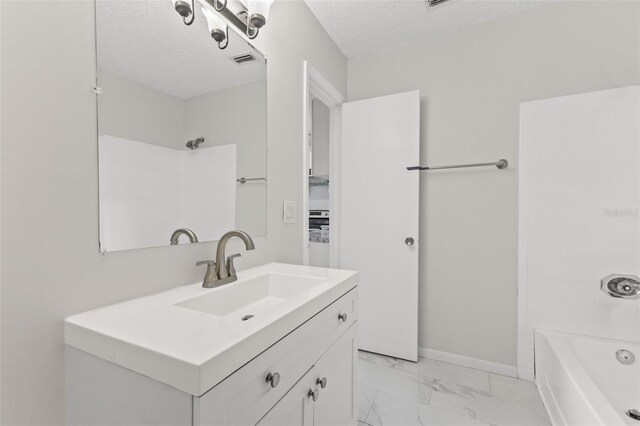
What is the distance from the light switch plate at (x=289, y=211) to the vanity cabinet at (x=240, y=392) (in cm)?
66

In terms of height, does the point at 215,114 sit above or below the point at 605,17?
below

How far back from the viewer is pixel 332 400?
1030mm

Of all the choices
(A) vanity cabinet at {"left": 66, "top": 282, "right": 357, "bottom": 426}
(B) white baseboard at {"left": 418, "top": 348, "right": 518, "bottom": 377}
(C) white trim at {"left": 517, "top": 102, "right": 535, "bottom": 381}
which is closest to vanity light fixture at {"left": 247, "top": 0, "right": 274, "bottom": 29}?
(A) vanity cabinet at {"left": 66, "top": 282, "right": 357, "bottom": 426}

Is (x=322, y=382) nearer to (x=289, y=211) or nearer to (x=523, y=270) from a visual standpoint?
(x=289, y=211)

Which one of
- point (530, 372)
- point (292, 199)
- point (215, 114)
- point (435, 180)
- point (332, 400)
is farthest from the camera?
point (435, 180)

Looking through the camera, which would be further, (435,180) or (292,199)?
(435,180)

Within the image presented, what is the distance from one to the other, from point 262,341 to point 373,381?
4.96 ft

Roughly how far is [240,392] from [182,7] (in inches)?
45.5

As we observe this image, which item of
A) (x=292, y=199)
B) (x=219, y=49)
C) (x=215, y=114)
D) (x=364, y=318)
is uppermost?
(x=219, y=49)

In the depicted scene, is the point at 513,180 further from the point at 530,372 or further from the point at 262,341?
the point at 262,341

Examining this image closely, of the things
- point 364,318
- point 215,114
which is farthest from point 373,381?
point 215,114

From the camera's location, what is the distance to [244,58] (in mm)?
1271

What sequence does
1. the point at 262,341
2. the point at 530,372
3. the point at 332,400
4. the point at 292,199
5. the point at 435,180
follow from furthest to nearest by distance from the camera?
the point at 435,180 < the point at 530,372 < the point at 292,199 < the point at 332,400 < the point at 262,341

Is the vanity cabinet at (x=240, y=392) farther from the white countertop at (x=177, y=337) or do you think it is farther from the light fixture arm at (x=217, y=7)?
the light fixture arm at (x=217, y=7)
